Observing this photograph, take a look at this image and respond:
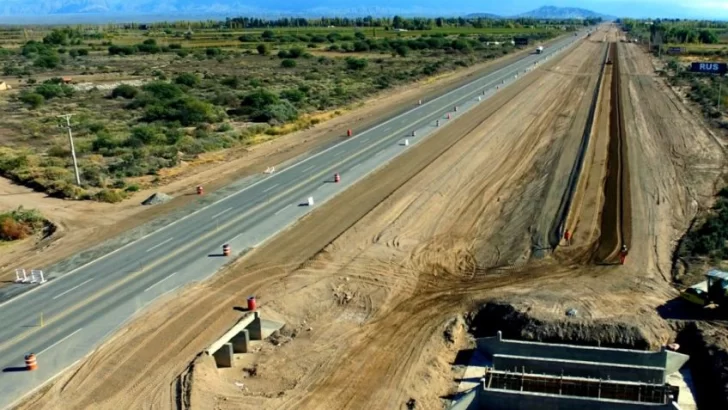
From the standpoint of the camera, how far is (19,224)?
33.9 metres

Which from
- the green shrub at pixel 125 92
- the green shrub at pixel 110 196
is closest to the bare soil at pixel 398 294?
the green shrub at pixel 110 196

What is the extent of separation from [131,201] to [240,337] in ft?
63.6

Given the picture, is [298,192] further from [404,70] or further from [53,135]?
[404,70]

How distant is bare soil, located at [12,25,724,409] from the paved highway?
1.00 metres

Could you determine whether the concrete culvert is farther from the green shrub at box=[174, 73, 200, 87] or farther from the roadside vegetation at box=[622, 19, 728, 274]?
the green shrub at box=[174, 73, 200, 87]

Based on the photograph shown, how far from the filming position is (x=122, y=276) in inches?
1055

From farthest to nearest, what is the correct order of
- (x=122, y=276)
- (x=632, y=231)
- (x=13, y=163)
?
1. (x=13, y=163)
2. (x=632, y=231)
3. (x=122, y=276)

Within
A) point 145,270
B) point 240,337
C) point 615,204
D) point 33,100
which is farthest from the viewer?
point 33,100

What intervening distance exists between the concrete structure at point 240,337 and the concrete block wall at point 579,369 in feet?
26.4

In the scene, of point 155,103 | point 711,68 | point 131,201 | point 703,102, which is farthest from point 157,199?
point 711,68

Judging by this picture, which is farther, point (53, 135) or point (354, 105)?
point (354, 105)

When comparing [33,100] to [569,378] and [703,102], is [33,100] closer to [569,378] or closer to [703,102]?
[569,378]

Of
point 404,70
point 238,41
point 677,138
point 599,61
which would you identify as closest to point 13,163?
point 677,138

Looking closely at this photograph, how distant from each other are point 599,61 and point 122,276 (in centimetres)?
10721
